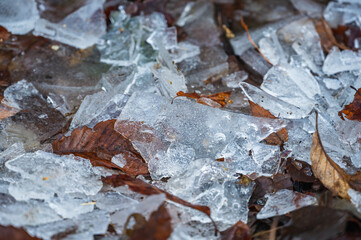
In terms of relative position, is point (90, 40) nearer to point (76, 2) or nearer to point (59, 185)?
point (76, 2)

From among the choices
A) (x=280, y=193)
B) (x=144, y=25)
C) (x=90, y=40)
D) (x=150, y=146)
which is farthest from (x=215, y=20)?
(x=280, y=193)

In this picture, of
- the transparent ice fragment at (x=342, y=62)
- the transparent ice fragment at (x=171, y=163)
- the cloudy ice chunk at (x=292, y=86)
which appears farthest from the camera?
the transparent ice fragment at (x=342, y=62)

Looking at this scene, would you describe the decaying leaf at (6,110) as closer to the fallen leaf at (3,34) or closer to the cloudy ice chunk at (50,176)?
the cloudy ice chunk at (50,176)

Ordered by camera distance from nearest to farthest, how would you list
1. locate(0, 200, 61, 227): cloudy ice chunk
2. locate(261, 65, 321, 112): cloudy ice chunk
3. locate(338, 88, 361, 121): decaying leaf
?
locate(0, 200, 61, 227): cloudy ice chunk → locate(338, 88, 361, 121): decaying leaf → locate(261, 65, 321, 112): cloudy ice chunk

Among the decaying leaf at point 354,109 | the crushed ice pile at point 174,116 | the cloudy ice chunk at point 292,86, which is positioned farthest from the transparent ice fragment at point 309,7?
the decaying leaf at point 354,109

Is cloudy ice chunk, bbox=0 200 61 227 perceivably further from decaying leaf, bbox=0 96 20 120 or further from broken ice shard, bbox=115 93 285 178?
decaying leaf, bbox=0 96 20 120

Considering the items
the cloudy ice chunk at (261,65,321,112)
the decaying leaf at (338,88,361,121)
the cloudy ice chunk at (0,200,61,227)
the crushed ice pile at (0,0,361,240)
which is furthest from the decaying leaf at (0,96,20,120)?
the decaying leaf at (338,88,361,121)
